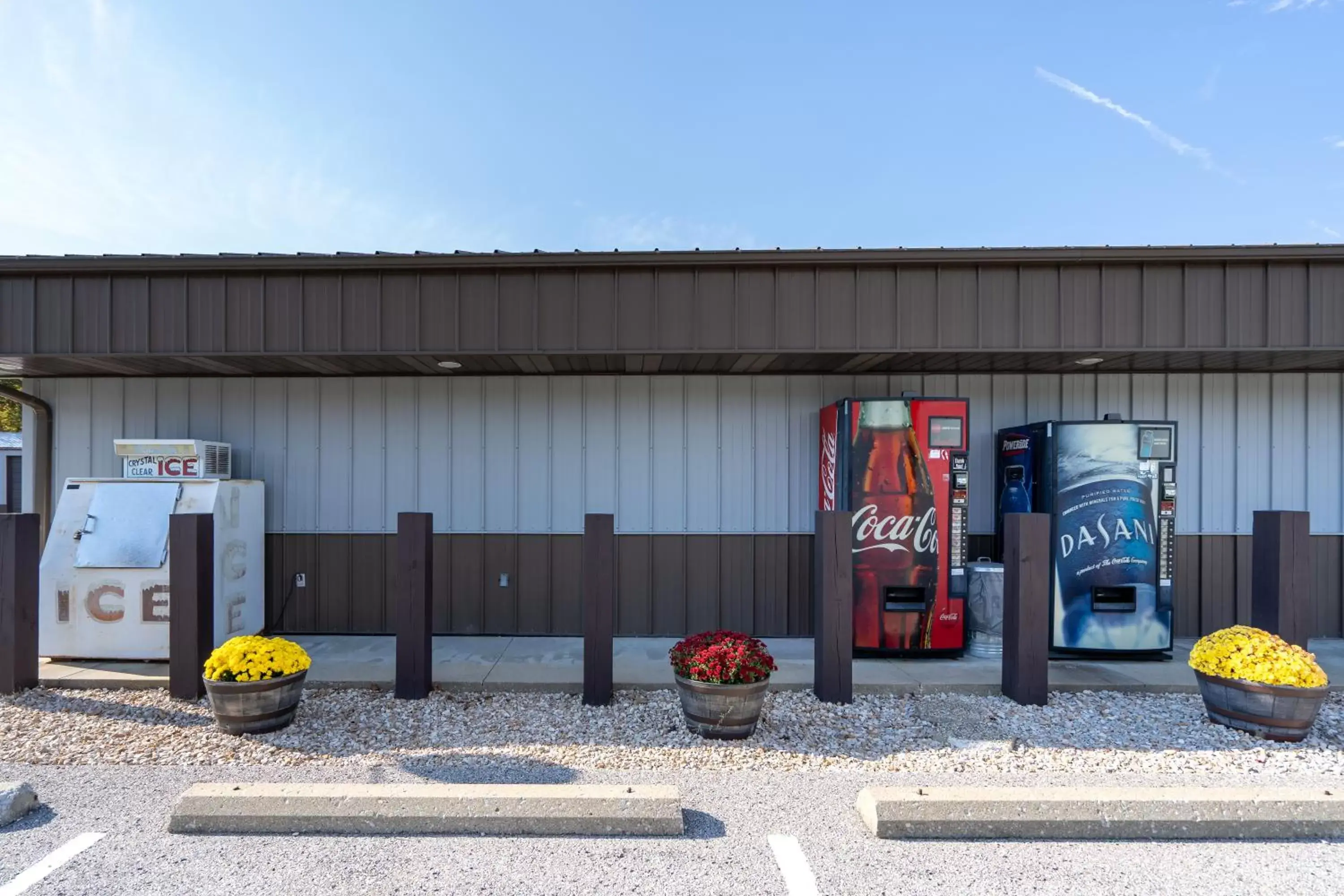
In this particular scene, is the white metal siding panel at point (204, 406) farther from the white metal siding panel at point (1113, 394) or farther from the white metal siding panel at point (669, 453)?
the white metal siding panel at point (1113, 394)

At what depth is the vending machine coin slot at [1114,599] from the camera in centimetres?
584

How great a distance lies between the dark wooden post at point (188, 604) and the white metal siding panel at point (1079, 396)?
8014mm

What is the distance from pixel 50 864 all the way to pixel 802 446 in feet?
19.7

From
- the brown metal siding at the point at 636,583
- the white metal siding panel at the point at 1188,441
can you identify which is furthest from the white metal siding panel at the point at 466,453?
the white metal siding panel at the point at 1188,441

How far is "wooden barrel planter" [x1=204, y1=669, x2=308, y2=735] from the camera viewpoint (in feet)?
13.8

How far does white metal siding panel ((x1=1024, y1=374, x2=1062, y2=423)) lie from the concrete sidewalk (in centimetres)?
246

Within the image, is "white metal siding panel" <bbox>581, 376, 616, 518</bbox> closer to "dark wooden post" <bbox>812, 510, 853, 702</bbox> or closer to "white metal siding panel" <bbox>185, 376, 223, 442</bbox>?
"dark wooden post" <bbox>812, 510, 853, 702</bbox>

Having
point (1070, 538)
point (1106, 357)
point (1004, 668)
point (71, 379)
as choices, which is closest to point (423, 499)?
point (71, 379)

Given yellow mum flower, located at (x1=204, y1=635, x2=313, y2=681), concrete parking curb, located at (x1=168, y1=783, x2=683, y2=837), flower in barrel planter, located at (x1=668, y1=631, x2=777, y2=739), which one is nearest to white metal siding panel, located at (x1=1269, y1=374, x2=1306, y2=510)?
flower in barrel planter, located at (x1=668, y1=631, x2=777, y2=739)

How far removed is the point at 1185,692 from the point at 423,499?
7099mm

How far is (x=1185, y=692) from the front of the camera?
17.1 ft

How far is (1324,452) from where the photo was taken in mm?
6777

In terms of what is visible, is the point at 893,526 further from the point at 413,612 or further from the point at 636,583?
the point at 413,612

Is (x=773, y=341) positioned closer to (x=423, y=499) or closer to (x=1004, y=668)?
(x=1004, y=668)
